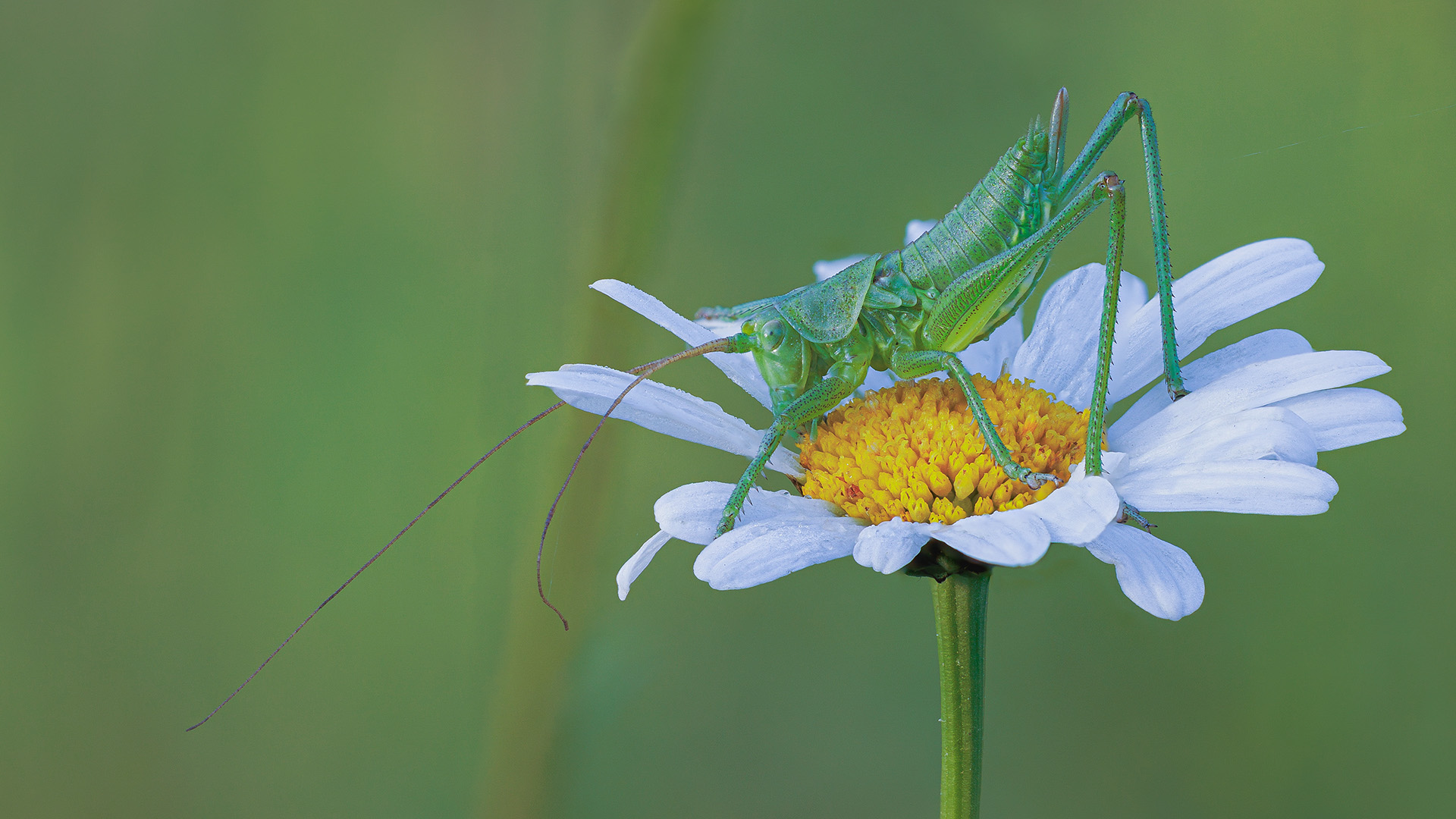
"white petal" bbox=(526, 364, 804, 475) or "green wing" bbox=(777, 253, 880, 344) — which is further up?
"green wing" bbox=(777, 253, 880, 344)

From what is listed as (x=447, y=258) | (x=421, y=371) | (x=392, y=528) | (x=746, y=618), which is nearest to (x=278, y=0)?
(x=447, y=258)

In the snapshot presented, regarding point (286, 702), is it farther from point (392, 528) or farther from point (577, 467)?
point (577, 467)

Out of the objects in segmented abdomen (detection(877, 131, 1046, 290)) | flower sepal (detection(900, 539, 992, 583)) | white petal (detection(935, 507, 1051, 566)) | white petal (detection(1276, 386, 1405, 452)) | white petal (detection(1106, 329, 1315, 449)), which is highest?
segmented abdomen (detection(877, 131, 1046, 290))

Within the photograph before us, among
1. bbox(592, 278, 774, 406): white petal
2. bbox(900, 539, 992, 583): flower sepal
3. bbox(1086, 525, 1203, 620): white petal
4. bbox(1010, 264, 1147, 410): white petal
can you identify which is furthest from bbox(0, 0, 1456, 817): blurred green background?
bbox(1086, 525, 1203, 620): white petal

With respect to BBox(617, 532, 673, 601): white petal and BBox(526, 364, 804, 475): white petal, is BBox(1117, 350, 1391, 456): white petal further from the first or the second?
BBox(617, 532, 673, 601): white petal

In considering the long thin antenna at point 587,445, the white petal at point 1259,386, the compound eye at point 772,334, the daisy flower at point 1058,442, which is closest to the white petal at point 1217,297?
the daisy flower at point 1058,442

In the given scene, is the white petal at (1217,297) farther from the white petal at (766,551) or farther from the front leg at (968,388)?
the white petal at (766,551)

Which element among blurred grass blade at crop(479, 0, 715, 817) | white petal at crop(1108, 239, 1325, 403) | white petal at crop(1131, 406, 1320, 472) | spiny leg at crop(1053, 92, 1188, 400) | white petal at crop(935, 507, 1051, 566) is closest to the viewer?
white petal at crop(935, 507, 1051, 566)
